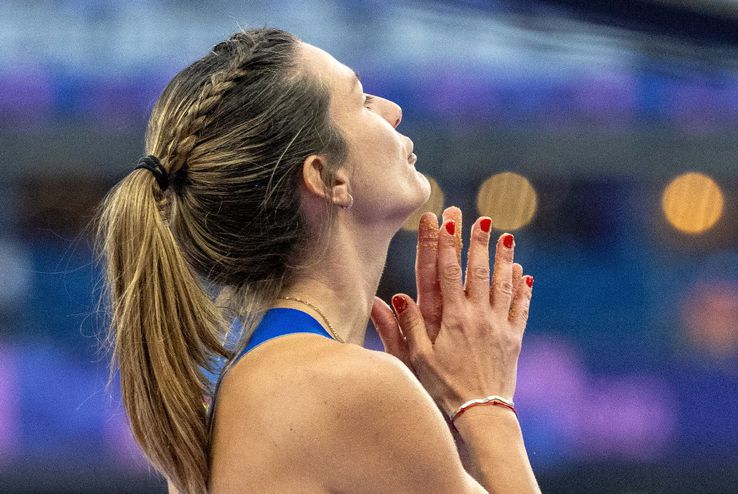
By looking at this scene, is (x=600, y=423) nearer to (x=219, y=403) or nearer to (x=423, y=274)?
(x=423, y=274)

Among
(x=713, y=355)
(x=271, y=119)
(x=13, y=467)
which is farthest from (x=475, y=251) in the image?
(x=713, y=355)

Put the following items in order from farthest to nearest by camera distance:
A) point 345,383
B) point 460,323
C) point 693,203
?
1. point 693,203
2. point 460,323
3. point 345,383

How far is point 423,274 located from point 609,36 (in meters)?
0.36

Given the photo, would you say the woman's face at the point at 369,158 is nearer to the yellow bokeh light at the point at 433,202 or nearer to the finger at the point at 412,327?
the finger at the point at 412,327

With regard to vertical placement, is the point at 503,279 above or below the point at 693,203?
above

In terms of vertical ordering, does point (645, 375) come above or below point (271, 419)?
below

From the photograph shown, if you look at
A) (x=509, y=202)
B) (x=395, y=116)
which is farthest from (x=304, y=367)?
(x=509, y=202)

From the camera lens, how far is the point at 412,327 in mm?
1080

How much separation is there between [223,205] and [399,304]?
26 cm

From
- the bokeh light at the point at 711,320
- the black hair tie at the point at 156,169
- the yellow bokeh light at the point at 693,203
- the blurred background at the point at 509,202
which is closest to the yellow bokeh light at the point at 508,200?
the blurred background at the point at 509,202

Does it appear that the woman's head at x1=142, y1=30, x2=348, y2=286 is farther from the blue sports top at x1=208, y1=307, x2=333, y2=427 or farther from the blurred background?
the blurred background

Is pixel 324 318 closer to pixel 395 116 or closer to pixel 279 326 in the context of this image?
pixel 279 326

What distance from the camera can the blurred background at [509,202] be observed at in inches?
94.0

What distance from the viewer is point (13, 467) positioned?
7.54 feet
